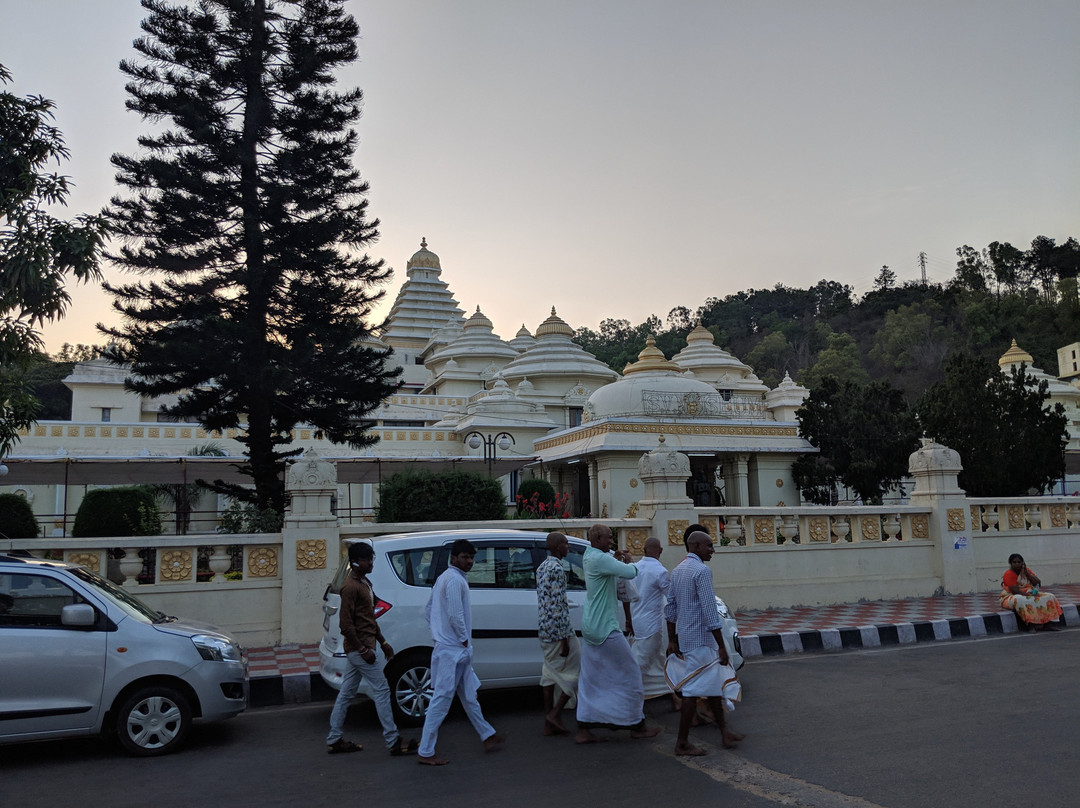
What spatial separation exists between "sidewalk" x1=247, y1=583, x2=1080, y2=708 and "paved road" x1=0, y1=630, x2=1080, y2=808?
0.43m

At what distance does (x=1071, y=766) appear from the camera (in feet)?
15.4

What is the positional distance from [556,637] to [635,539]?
17.2ft

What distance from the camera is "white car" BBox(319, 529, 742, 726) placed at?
20.7ft

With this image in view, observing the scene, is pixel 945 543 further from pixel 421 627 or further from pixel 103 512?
pixel 103 512

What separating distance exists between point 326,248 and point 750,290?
78091mm

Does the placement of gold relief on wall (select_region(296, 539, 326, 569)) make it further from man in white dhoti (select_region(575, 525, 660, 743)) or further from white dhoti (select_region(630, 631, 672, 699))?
man in white dhoti (select_region(575, 525, 660, 743))

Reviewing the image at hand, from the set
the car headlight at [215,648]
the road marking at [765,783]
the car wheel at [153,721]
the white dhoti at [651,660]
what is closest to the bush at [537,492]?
the white dhoti at [651,660]

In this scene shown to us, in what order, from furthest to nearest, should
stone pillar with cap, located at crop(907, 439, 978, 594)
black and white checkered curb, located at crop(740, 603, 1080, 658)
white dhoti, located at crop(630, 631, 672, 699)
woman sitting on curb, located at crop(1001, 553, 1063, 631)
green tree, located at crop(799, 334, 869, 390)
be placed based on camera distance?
green tree, located at crop(799, 334, 869, 390)
stone pillar with cap, located at crop(907, 439, 978, 594)
woman sitting on curb, located at crop(1001, 553, 1063, 631)
black and white checkered curb, located at crop(740, 603, 1080, 658)
white dhoti, located at crop(630, 631, 672, 699)

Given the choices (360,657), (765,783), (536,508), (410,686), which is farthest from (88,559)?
(536,508)

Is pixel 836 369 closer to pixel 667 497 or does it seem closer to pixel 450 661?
pixel 667 497

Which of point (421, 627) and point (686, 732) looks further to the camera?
point (421, 627)

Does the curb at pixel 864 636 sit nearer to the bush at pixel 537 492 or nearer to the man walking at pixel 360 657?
the man walking at pixel 360 657

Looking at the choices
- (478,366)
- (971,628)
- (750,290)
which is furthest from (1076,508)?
(750,290)

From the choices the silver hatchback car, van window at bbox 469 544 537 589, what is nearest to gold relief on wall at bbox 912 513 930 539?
van window at bbox 469 544 537 589
